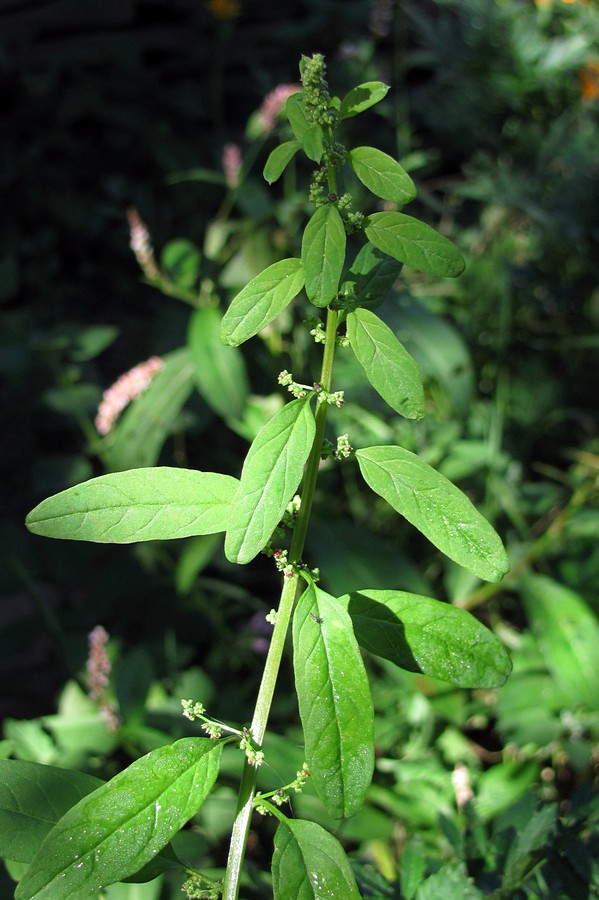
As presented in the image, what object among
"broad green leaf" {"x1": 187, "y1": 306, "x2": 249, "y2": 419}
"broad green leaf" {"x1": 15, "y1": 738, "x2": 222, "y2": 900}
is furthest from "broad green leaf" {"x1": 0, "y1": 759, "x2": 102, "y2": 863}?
"broad green leaf" {"x1": 187, "y1": 306, "x2": 249, "y2": 419}

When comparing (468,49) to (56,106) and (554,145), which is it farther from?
(56,106)

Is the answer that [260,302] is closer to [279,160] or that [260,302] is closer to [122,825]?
[279,160]

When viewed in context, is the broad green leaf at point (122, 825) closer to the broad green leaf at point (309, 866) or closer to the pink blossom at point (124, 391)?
the broad green leaf at point (309, 866)

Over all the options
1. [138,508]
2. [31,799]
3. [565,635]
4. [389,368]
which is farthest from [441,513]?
[565,635]

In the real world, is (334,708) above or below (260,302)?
below

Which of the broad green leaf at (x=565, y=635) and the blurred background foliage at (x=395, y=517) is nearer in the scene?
the blurred background foliage at (x=395, y=517)

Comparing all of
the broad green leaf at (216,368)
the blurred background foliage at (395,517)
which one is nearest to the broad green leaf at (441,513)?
the blurred background foliage at (395,517)
